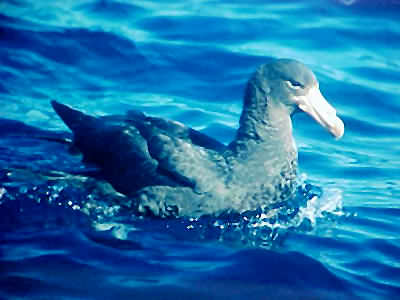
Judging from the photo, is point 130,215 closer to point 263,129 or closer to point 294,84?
point 263,129

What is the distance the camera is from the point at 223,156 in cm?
581

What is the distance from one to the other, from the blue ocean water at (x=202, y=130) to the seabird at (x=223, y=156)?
0.55 ft

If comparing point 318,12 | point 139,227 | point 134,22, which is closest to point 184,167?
point 139,227

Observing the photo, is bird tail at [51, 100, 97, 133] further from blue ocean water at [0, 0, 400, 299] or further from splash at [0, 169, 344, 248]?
splash at [0, 169, 344, 248]

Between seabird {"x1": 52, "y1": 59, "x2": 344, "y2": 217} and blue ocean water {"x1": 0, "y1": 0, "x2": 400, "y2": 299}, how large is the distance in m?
0.17

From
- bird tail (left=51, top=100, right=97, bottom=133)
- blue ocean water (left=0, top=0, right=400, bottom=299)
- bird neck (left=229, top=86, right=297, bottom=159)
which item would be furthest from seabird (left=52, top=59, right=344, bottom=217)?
bird tail (left=51, top=100, right=97, bottom=133)

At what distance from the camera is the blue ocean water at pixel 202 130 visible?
498cm

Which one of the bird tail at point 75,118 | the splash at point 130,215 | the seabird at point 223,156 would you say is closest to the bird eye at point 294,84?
the seabird at point 223,156

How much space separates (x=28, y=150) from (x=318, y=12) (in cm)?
619

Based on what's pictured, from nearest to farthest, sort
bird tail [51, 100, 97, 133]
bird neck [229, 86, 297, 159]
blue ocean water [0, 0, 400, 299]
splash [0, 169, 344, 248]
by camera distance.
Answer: blue ocean water [0, 0, 400, 299]
splash [0, 169, 344, 248]
bird neck [229, 86, 297, 159]
bird tail [51, 100, 97, 133]

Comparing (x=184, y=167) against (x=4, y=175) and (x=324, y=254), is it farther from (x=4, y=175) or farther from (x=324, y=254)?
(x=4, y=175)

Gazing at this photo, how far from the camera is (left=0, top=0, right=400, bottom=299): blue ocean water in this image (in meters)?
4.98

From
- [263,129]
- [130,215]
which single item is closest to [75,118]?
[130,215]

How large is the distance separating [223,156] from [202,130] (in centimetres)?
248
